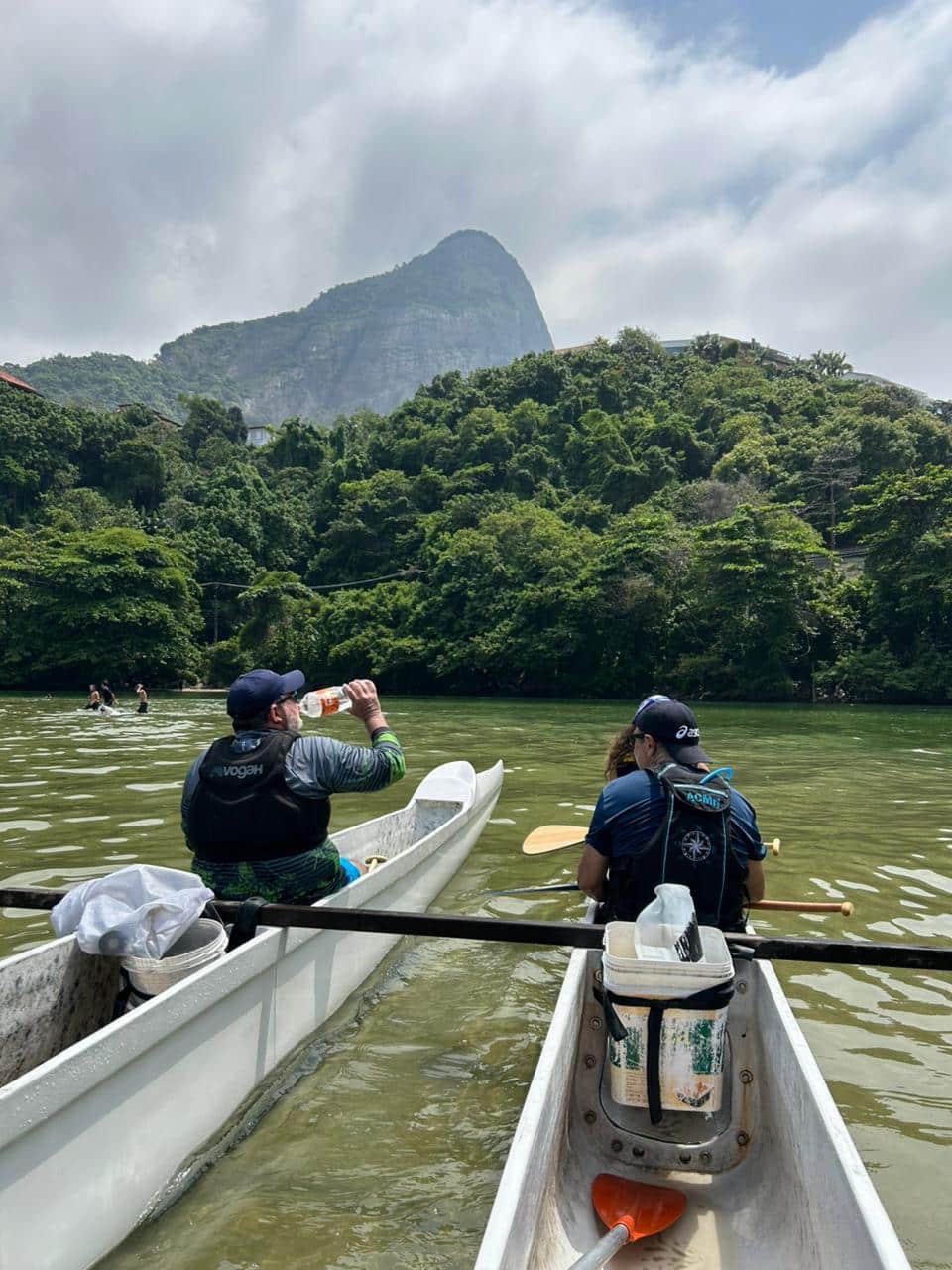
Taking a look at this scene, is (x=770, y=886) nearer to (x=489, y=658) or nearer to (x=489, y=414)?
(x=489, y=658)

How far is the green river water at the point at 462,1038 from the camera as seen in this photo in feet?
9.31

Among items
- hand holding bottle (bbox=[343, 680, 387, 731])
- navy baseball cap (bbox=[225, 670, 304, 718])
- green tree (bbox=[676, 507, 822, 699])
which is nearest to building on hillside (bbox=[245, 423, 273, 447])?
green tree (bbox=[676, 507, 822, 699])

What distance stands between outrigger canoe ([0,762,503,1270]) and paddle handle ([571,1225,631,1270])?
152 centimetres

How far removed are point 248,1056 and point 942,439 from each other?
2125 inches

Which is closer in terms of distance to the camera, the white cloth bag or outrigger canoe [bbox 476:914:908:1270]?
outrigger canoe [bbox 476:914:908:1270]

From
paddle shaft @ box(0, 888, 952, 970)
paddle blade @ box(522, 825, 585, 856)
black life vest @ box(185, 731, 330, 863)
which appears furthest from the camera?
paddle blade @ box(522, 825, 585, 856)

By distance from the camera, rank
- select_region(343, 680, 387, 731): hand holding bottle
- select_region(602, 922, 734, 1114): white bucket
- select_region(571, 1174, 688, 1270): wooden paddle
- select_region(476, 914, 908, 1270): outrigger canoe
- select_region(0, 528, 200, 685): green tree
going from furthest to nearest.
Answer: select_region(0, 528, 200, 685): green tree, select_region(343, 680, 387, 731): hand holding bottle, select_region(602, 922, 734, 1114): white bucket, select_region(571, 1174, 688, 1270): wooden paddle, select_region(476, 914, 908, 1270): outrigger canoe

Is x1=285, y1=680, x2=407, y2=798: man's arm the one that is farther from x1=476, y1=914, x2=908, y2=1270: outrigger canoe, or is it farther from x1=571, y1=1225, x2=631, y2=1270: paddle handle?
x1=571, y1=1225, x2=631, y2=1270: paddle handle

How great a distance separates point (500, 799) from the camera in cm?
1080

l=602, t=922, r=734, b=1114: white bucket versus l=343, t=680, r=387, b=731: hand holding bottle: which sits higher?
l=343, t=680, r=387, b=731: hand holding bottle

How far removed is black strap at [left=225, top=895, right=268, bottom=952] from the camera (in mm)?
3656

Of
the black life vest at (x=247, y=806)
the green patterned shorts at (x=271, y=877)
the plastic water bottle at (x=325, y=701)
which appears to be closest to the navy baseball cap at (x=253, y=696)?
the black life vest at (x=247, y=806)

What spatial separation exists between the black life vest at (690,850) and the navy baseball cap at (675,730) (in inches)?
5.3

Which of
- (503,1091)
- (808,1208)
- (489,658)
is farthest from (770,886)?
(489,658)
